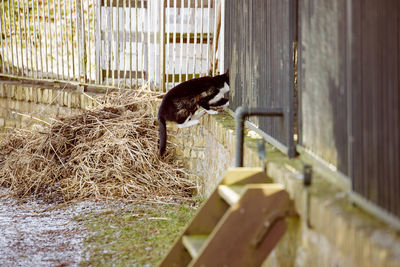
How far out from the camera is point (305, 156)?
3.75 meters

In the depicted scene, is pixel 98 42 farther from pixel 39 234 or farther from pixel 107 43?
pixel 39 234

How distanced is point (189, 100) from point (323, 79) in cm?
344

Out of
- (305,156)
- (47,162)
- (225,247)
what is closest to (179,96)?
(47,162)

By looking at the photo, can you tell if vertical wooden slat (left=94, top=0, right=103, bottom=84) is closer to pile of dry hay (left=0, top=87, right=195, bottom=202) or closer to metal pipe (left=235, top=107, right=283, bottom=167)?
pile of dry hay (left=0, top=87, right=195, bottom=202)

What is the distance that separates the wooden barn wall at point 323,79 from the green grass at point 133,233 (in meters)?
1.77

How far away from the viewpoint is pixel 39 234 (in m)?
5.52

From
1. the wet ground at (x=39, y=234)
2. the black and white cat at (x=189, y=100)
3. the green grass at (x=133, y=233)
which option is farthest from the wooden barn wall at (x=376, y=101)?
the black and white cat at (x=189, y=100)

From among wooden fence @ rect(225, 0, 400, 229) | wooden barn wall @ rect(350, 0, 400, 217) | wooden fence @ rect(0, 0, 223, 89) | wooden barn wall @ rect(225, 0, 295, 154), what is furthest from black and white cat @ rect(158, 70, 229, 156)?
wooden barn wall @ rect(350, 0, 400, 217)

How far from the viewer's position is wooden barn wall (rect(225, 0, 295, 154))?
13.0 feet

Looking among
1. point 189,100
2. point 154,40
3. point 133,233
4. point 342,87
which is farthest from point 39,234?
point 342,87

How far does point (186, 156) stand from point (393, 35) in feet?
16.0

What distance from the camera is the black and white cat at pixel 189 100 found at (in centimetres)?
656

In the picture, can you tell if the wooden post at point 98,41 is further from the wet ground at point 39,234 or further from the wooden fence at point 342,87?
the wooden fence at point 342,87

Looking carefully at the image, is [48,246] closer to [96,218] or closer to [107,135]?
[96,218]
